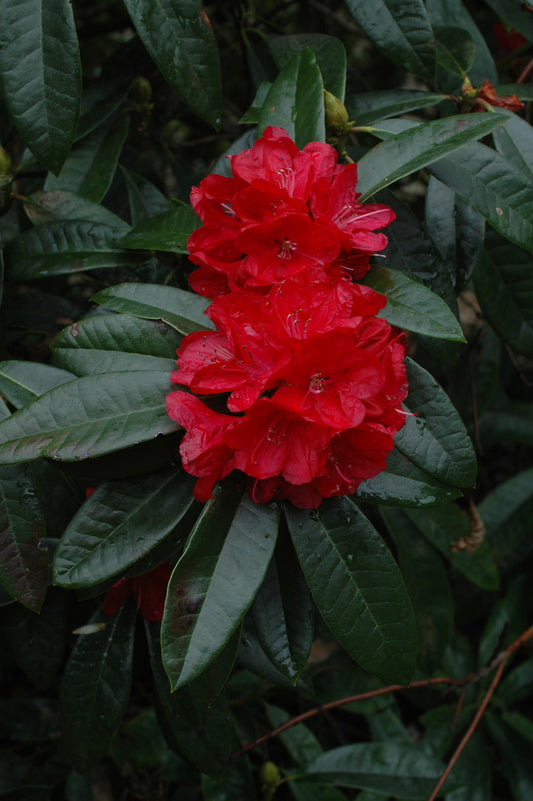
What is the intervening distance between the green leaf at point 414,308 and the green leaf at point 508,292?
44 cm

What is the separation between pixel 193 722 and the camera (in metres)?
1.18

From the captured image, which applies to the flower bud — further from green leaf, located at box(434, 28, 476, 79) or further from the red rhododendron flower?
the red rhododendron flower

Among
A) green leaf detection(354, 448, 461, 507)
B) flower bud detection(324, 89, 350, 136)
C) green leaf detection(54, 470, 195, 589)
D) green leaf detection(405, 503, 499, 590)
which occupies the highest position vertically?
flower bud detection(324, 89, 350, 136)

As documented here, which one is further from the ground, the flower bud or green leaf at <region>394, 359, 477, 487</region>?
the flower bud

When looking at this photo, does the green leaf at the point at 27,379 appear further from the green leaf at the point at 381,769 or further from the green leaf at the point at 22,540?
the green leaf at the point at 381,769

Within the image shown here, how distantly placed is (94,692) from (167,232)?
85 cm

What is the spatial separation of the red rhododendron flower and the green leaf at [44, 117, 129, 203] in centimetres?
72

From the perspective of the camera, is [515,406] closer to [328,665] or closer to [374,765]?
[328,665]

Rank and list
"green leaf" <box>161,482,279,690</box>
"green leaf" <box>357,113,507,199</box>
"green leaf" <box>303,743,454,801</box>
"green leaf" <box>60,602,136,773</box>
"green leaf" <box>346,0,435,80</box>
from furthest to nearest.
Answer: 1. "green leaf" <box>303,743,454,801</box>
2. "green leaf" <box>60,602,136,773</box>
3. "green leaf" <box>346,0,435,80</box>
4. "green leaf" <box>357,113,507,199</box>
5. "green leaf" <box>161,482,279,690</box>

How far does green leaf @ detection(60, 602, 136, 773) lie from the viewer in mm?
1176

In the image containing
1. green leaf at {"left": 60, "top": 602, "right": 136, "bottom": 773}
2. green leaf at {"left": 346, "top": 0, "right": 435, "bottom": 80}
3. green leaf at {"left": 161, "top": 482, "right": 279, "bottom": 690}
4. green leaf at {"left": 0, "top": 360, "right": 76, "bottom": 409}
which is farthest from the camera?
green leaf at {"left": 60, "top": 602, "right": 136, "bottom": 773}

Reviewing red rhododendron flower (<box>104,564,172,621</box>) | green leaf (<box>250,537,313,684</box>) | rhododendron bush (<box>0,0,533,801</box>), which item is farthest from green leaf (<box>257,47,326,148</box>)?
red rhododendron flower (<box>104,564,172,621</box>)

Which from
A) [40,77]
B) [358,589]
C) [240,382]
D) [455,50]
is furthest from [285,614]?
[455,50]

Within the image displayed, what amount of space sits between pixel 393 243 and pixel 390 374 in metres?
0.38
